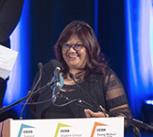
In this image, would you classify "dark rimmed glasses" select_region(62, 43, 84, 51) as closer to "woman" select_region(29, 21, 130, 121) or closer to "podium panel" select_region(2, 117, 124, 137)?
"woman" select_region(29, 21, 130, 121)

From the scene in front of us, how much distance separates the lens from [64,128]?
129 cm

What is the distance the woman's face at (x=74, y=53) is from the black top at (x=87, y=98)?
0.09 meters

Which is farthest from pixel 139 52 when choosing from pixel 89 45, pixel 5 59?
pixel 5 59

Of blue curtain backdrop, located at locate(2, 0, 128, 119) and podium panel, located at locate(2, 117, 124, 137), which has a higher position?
blue curtain backdrop, located at locate(2, 0, 128, 119)

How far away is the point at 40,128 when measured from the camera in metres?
1.28

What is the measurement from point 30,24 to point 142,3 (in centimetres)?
104

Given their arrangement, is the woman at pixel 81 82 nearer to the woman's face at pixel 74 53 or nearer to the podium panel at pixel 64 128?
the woman's face at pixel 74 53

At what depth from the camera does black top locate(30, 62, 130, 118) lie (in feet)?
6.95

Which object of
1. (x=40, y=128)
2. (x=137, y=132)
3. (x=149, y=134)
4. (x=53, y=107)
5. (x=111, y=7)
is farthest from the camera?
(x=111, y=7)

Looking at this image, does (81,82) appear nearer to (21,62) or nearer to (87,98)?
(87,98)

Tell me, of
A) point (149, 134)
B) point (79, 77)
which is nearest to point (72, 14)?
point (149, 134)

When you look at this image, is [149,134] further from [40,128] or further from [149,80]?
[40,128]

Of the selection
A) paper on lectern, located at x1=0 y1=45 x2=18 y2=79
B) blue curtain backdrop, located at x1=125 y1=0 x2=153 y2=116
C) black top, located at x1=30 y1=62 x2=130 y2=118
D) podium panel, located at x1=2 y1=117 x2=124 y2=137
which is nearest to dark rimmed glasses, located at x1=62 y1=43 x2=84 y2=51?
black top, located at x1=30 y1=62 x2=130 y2=118

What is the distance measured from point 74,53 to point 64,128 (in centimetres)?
93
